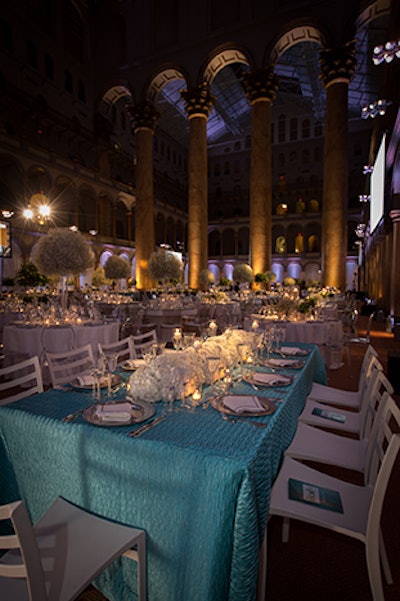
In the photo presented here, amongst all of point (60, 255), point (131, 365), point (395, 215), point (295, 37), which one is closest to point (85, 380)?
point (131, 365)

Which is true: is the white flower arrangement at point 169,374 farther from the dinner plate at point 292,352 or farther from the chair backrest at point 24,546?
the dinner plate at point 292,352

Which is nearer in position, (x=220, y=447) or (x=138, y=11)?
(x=220, y=447)

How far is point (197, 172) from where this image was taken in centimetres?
1742

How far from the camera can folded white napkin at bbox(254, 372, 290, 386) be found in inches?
96.7

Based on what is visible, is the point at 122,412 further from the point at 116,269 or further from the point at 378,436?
the point at 116,269

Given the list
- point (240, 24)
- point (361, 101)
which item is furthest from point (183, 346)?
point (361, 101)

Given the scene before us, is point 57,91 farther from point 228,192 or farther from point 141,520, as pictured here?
point 141,520

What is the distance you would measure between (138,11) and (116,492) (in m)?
24.7

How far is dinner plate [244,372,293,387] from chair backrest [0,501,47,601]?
1623mm

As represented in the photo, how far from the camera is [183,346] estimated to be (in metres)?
2.77

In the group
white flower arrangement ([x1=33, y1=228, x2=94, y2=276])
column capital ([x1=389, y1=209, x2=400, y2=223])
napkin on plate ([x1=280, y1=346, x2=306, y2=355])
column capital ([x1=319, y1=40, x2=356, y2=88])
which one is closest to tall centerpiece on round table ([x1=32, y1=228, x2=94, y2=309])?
white flower arrangement ([x1=33, y1=228, x2=94, y2=276])

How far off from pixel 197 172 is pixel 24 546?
17810mm

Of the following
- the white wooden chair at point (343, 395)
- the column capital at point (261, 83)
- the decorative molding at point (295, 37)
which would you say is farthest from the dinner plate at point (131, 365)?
the decorative molding at point (295, 37)

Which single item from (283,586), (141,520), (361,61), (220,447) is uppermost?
(361,61)
